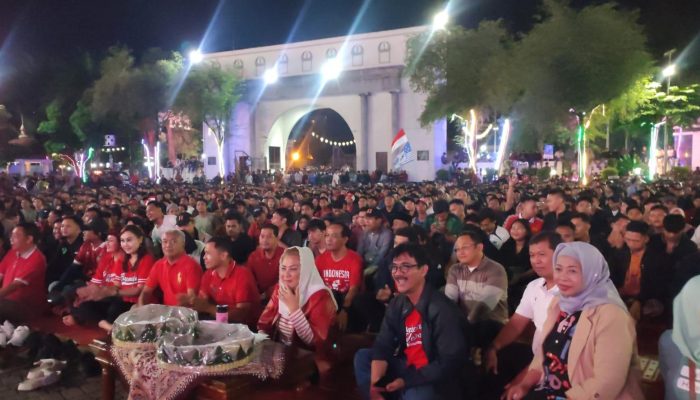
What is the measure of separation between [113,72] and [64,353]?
36.3 metres

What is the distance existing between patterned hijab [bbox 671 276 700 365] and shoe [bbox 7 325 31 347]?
21.4ft

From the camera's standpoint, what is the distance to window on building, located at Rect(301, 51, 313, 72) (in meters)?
41.2

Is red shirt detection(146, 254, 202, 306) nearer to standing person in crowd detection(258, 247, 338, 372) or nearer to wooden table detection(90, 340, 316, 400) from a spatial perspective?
wooden table detection(90, 340, 316, 400)

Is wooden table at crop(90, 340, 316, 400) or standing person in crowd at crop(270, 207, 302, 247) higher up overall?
standing person in crowd at crop(270, 207, 302, 247)

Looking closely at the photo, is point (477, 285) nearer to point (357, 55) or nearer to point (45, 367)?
point (45, 367)

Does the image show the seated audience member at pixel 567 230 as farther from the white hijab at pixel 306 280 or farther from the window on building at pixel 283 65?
the window on building at pixel 283 65

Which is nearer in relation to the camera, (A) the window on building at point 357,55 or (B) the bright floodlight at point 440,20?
(B) the bright floodlight at point 440,20

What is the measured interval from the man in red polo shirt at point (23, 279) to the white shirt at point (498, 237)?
18.4 ft

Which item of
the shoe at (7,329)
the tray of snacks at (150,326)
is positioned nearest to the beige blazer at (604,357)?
the tray of snacks at (150,326)

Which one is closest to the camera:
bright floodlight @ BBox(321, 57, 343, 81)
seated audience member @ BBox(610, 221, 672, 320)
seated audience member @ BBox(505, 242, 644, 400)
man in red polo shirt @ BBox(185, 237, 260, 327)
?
seated audience member @ BBox(505, 242, 644, 400)

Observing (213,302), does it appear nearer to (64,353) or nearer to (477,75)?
(64,353)

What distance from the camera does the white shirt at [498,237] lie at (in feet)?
25.0

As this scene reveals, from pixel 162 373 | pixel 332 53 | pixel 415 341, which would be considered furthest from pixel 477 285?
pixel 332 53

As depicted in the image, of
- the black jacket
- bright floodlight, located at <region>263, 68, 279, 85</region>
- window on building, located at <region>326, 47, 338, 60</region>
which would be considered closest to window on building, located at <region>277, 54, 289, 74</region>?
bright floodlight, located at <region>263, 68, 279, 85</region>
